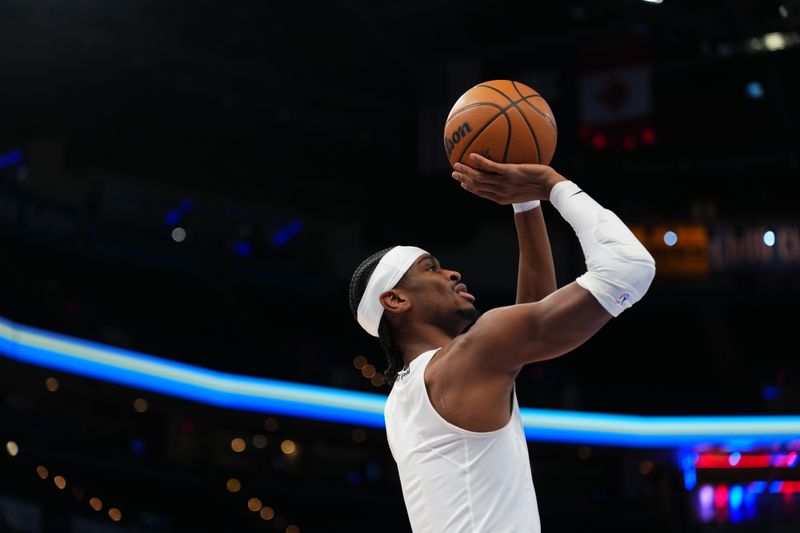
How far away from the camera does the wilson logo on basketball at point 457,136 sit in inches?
123

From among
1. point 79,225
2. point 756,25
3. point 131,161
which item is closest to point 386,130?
point 131,161

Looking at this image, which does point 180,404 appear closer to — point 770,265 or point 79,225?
point 79,225

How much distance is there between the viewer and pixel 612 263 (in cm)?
Answer: 259

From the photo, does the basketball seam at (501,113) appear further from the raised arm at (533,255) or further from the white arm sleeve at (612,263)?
the white arm sleeve at (612,263)

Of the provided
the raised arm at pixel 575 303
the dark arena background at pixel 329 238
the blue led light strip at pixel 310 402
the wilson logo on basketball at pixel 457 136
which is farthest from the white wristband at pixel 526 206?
the blue led light strip at pixel 310 402

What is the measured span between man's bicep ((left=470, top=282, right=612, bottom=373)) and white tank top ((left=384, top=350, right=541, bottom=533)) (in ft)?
0.80

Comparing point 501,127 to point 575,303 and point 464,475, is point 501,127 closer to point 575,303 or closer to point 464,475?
point 575,303

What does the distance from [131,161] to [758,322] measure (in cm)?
1149

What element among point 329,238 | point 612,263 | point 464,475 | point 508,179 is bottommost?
point 329,238

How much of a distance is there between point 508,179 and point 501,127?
0.23 meters

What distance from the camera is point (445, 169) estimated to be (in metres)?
14.4

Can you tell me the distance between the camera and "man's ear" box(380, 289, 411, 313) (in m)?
3.17

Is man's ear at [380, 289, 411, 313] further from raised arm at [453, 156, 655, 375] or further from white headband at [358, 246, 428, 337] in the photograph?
raised arm at [453, 156, 655, 375]

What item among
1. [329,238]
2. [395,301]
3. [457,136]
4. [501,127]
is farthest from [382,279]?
[329,238]
